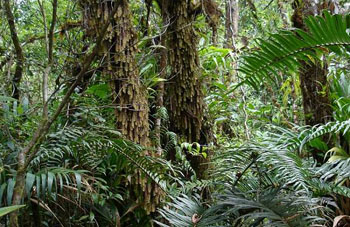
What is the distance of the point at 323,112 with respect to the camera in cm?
246

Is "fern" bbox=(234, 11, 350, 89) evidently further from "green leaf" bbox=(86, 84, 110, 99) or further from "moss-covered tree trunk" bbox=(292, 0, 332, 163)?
"moss-covered tree trunk" bbox=(292, 0, 332, 163)

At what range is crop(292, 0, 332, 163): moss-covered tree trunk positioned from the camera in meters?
2.43

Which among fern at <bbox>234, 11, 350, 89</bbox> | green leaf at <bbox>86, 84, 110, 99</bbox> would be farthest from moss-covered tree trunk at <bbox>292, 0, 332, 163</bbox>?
green leaf at <bbox>86, 84, 110, 99</bbox>

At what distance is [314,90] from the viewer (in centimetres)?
248

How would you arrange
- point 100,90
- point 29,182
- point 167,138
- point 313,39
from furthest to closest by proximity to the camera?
1. point 167,138
2. point 100,90
3. point 29,182
4. point 313,39

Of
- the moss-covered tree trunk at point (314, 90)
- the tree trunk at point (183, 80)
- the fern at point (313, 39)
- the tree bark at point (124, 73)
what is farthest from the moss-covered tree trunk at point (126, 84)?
the moss-covered tree trunk at point (314, 90)

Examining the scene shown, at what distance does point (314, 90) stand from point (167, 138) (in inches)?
45.2

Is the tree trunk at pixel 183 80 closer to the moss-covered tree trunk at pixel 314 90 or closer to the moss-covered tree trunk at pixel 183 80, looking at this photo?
the moss-covered tree trunk at pixel 183 80

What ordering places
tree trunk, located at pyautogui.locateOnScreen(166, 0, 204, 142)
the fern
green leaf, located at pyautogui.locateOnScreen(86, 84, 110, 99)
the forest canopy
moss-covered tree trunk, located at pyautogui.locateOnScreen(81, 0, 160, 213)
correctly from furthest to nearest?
1. tree trunk, located at pyautogui.locateOnScreen(166, 0, 204, 142)
2. green leaf, located at pyautogui.locateOnScreen(86, 84, 110, 99)
3. moss-covered tree trunk, located at pyautogui.locateOnScreen(81, 0, 160, 213)
4. the forest canopy
5. the fern

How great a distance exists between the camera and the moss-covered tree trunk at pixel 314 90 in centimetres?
243

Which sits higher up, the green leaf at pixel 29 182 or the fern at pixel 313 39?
the fern at pixel 313 39

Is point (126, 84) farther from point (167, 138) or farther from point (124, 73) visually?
point (167, 138)

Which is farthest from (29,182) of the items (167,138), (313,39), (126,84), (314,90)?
(314,90)

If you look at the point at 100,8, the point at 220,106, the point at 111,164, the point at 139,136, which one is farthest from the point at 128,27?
the point at 220,106
